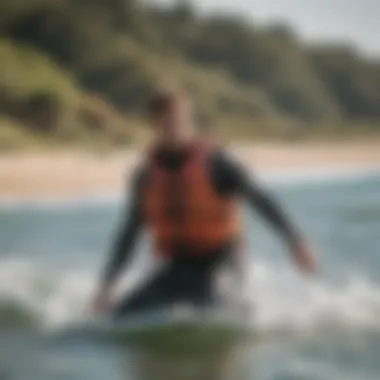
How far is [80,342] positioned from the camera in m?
1.29

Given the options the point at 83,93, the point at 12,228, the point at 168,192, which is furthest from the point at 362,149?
the point at 12,228

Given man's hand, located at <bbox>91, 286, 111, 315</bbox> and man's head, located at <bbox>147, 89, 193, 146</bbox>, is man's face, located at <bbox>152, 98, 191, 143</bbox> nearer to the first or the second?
man's head, located at <bbox>147, 89, 193, 146</bbox>

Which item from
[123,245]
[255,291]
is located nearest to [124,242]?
[123,245]

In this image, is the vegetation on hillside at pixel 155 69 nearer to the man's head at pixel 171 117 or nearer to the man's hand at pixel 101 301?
the man's head at pixel 171 117

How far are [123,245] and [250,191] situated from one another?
8.4 inches

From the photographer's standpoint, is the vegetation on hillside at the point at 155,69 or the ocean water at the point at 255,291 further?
the vegetation on hillside at the point at 155,69

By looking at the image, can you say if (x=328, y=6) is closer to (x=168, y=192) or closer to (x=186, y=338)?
(x=168, y=192)

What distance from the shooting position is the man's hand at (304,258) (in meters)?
1.29

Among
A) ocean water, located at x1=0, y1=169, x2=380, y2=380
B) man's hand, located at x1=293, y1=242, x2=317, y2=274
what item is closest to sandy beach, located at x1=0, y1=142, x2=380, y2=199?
ocean water, located at x1=0, y1=169, x2=380, y2=380

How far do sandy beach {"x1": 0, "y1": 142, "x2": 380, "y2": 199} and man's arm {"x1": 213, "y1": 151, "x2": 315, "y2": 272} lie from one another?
26 mm

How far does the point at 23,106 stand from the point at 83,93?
10cm

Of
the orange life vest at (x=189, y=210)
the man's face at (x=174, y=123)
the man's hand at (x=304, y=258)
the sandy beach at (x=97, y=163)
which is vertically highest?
the man's face at (x=174, y=123)

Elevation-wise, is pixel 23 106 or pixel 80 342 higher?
pixel 23 106

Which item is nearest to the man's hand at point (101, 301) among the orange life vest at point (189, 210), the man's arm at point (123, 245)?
the man's arm at point (123, 245)
